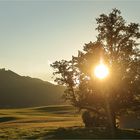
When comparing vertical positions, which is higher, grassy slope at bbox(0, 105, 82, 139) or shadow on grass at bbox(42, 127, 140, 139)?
grassy slope at bbox(0, 105, 82, 139)

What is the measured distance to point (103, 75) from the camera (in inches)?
2066

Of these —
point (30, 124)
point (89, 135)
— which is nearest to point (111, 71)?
point (89, 135)

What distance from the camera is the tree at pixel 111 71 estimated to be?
5203cm

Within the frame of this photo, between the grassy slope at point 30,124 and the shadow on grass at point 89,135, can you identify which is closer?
the shadow on grass at point 89,135

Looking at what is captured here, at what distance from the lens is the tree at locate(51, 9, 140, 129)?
52.0 metres

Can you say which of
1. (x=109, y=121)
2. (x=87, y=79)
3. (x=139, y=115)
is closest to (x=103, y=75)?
(x=87, y=79)

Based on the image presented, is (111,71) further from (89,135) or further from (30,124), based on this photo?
(30,124)

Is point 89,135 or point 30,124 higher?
point 30,124

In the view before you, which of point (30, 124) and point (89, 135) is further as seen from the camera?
point (30, 124)

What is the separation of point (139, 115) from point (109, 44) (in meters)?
15.9

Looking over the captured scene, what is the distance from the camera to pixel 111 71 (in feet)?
171

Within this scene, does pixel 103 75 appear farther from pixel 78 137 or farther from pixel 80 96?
pixel 78 137

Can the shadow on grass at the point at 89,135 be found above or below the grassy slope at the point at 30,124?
below

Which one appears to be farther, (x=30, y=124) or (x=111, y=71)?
(x=30, y=124)
